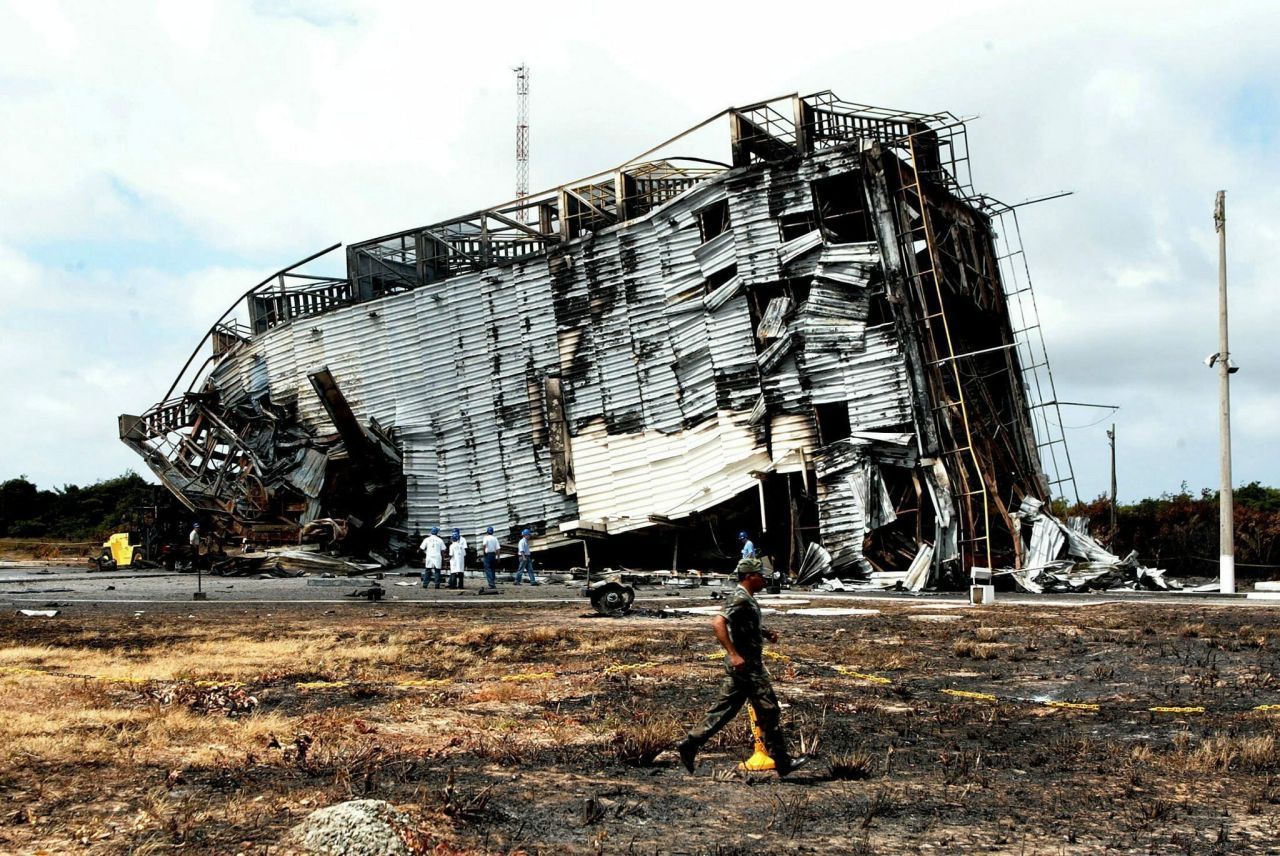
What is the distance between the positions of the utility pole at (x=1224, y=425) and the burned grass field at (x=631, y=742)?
10.7 m

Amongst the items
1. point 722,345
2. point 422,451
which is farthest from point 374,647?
point 422,451

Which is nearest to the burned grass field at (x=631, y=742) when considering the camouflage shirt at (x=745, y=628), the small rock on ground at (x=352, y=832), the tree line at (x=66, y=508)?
the small rock on ground at (x=352, y=832)

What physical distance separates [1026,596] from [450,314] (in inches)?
784

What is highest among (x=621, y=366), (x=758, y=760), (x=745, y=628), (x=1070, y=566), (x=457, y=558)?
(x=621, y=366)

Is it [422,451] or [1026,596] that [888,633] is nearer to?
[1026,596]

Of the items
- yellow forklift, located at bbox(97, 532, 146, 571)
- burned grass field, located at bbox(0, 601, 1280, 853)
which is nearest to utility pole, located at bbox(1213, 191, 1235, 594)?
burned grass field, located at bbox(0, 601, 1280, 853)

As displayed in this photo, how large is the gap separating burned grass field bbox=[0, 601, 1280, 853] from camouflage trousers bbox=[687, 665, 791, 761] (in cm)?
27

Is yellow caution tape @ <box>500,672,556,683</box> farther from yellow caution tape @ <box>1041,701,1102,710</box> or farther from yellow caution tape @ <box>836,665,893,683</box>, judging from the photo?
yellow caution tape @ <box>1041,701,1102,710</box>

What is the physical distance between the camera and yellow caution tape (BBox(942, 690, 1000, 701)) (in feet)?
37.6

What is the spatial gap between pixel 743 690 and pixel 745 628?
1.38 ft

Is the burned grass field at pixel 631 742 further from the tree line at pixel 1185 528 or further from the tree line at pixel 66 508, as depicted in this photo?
the tree line at pixel 66 508

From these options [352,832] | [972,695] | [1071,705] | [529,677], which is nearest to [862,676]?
[972,695]

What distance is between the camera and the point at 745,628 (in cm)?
820

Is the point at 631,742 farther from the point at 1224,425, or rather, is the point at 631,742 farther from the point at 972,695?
the point at 1224,425
